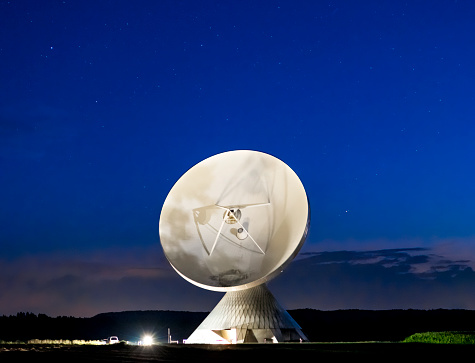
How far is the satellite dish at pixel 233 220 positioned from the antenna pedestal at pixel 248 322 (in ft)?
11.5

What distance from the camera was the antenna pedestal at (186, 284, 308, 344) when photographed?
31016mm

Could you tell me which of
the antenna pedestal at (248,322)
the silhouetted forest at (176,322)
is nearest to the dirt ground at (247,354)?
the antenna pedestal at (248,322)

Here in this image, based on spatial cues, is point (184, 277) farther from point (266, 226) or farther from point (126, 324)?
point (126, 324)

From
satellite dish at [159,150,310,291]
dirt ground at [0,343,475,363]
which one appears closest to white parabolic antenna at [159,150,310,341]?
satellite dish at [159,150,310,291]

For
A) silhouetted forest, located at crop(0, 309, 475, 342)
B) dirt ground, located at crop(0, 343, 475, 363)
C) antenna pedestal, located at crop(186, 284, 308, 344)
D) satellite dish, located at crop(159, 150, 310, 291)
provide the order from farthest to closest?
1. silhouetted forest, located at crop(0, 309, 475, 342)
2. antenna pedestal, located at crop(186, 284, 308, 344)
3. satellite dish, located at crop(159, 150, 310, 291)
4. dirt ground, located at crop(0, 343, 475, 363)

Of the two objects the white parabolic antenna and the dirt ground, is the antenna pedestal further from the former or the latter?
the dirt ground

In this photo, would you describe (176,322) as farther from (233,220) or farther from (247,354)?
(247,354)

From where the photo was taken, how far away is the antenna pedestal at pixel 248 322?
31.0m

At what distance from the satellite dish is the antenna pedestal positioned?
3.50 m

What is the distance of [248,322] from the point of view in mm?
31297

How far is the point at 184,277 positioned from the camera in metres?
29.5

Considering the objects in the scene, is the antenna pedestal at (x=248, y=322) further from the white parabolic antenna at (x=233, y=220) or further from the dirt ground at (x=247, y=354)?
the dirt ground at (x=247, y=354)

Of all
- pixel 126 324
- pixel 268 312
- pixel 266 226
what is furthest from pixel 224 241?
pixel 126 324

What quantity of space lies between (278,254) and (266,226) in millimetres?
2435
